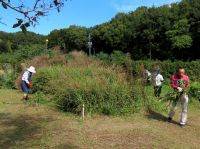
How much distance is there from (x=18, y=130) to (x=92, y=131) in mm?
2031

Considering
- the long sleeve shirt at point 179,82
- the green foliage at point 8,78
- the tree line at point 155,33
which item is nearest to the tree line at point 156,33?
the tree line at point 155,33

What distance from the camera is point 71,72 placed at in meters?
15.5

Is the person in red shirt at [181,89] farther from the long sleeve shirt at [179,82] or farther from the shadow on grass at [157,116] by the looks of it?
the shadow on grass at [157,116]

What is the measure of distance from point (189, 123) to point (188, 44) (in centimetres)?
4622

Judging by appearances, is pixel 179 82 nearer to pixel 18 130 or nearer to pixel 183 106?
pixel 183 106

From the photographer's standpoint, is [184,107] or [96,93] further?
[96,93]

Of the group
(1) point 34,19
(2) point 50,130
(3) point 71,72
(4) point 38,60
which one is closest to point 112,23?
(4) point 38,60

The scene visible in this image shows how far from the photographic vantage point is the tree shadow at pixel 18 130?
8633 millimetres

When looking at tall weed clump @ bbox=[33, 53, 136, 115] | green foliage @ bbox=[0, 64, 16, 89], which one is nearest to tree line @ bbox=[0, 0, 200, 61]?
green foliage @ bbox=[0, 64, 16, 89]

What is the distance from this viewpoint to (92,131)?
977cm

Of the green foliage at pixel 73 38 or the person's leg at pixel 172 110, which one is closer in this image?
the person's leg at pixel 172 110

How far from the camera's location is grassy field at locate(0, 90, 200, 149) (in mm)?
8453

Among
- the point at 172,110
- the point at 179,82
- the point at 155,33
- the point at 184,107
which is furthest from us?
the point at 155,33

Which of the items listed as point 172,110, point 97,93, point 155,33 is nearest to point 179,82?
point 172,110
